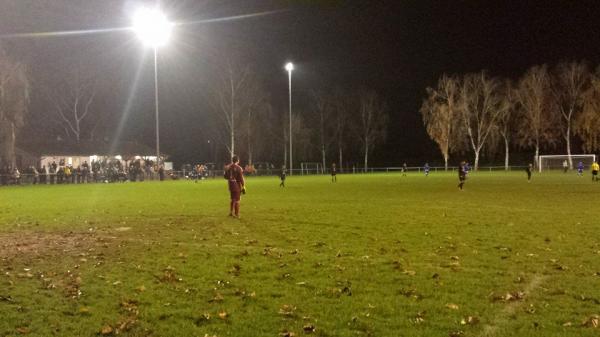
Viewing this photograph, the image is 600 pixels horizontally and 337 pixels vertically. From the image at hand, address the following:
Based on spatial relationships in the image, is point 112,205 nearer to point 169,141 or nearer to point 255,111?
point 255,111

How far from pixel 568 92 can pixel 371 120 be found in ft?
93.1

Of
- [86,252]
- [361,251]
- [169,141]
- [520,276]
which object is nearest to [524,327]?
[520,276]

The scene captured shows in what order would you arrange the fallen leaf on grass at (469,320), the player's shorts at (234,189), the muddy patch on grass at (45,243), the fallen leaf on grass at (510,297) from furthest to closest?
the player's shorts at (234,189) → the muddy patch on grass at (45,243) → the fallen leaf on grass at (510,297) → the fallen leaf on grass at (469,320)

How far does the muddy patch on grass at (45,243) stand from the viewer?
10953 millimetres

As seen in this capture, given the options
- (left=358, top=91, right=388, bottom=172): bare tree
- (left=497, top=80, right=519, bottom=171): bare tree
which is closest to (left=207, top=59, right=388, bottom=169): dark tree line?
(left=358, top=91, right=388, bottom=172): bare tree

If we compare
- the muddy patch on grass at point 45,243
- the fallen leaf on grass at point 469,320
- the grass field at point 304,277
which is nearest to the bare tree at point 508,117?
the grass field at point 304,277

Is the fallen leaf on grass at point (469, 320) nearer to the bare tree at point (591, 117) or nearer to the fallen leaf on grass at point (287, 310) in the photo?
the fallen leaf on grass at point (287, 310)

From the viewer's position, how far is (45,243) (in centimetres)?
1217

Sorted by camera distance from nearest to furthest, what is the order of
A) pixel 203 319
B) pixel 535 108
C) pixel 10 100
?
pixel 203 319, pixel 10 100, pixel 535 108

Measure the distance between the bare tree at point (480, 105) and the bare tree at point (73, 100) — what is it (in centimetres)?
5028

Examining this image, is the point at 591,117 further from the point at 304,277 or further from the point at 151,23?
the point at 304,277

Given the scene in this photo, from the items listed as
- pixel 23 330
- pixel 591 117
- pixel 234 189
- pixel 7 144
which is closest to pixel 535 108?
pixel 591 117

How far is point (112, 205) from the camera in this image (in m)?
22.9

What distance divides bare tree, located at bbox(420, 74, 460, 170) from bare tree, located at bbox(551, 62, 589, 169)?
43.9 ft
